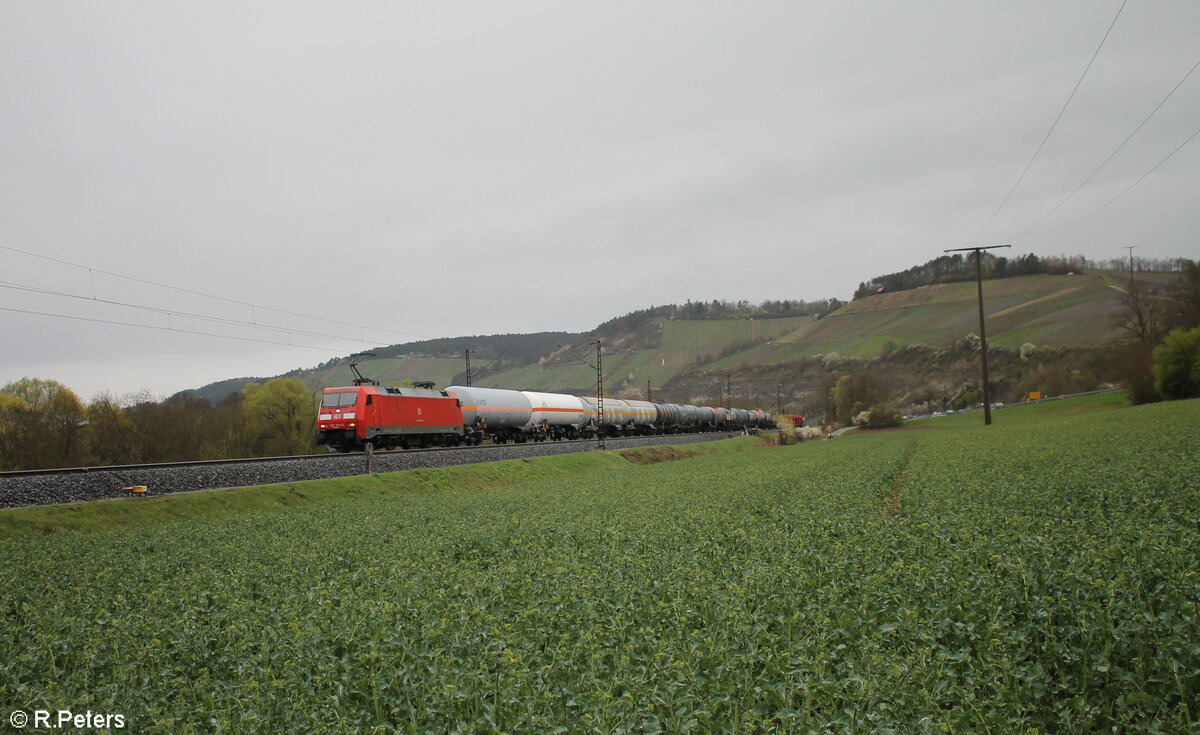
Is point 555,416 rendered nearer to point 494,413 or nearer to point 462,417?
point 494,413

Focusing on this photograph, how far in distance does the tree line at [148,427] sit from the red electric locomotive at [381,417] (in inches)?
698

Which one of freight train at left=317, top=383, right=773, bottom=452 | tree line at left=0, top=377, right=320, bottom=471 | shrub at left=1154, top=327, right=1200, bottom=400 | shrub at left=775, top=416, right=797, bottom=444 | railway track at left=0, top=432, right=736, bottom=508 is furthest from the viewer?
shrub at left=775, top=416, right=797, bottom=444

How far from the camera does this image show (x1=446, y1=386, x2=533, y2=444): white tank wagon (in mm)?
49219

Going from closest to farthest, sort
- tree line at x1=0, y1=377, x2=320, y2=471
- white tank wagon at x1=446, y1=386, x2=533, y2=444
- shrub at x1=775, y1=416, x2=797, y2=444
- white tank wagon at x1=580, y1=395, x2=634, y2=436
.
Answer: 1. tree line at x1=0, y1=377, x2=320, y2=471
2. white tank wagon at x1=446, y1=386, x2=533, y2=444
3. white tank wagon at x1=580, y1=395, x2=634, y2=436
4. shrub at x1=775, y1=416, x2=797, y2=444

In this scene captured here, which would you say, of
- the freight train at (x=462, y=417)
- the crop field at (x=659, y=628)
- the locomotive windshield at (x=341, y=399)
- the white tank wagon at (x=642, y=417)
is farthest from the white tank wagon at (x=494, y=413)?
the crop field at (x=659, y=628)

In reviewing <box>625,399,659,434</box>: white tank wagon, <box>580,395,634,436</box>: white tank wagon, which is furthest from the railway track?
<box>625,399,659,434</box>: white tank wagon

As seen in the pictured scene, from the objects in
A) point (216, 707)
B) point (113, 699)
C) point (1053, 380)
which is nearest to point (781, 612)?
point (216, 707)

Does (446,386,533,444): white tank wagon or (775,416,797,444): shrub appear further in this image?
(775,416,797,444): shrub

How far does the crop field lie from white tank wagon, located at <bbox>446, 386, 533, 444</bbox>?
35.8 m

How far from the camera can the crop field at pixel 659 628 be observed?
497 centimetres

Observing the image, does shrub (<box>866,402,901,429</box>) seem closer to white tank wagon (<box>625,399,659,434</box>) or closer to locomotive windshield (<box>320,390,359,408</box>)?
white tank wagon (<box>625,399,659,434</box>)

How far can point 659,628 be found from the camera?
6.53m

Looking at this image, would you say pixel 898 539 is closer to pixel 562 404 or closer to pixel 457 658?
pixel 457 658

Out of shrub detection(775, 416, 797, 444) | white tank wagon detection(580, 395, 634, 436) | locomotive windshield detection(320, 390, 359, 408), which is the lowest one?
shrub detection(775, 416, 797, 444)
